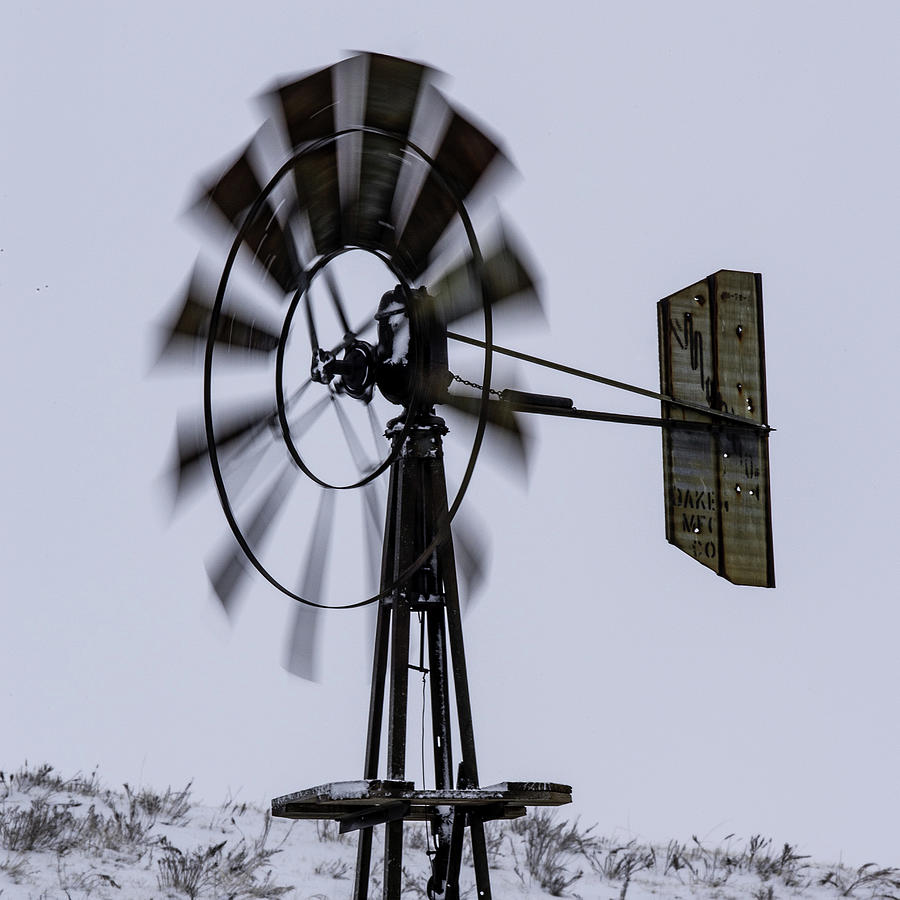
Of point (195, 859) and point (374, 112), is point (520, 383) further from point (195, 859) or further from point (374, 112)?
point (195, 859)

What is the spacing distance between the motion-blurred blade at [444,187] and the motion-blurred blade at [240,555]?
1001 millimetres

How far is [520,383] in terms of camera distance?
6082 millimetres

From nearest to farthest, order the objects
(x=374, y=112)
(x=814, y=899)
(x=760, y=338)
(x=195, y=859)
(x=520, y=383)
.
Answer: (x=374, y=112)
(x=520, y=383)
(x=760, y=338)
(x=195, y=859)
(x=814, y=899)

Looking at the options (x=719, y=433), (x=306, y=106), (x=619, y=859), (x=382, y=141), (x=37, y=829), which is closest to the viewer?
(x=306, y=106)

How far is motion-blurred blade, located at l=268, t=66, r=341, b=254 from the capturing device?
5.08 meters

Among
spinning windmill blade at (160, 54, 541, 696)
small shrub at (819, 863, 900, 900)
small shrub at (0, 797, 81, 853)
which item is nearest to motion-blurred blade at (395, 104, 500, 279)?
spinning windmill blade at (160, 54, 541, 696)

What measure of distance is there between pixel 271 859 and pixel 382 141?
14.7 ft

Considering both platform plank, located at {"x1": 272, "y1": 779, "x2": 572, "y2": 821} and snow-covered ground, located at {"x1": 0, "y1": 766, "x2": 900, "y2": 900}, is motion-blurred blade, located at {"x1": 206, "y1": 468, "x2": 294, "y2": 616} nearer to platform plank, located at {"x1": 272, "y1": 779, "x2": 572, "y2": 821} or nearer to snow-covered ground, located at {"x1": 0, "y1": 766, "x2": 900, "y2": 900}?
platform plank, located at {"x1": 272, "y1": 779, "x2": 572, "y2": 821}

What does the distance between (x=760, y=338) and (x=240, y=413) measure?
2569 millimetres

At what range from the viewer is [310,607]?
221 inches

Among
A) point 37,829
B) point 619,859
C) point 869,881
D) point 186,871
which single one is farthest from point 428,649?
point 869,881

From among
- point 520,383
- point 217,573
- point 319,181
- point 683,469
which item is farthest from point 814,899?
point 319,181

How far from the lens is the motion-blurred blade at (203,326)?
539 centimetres

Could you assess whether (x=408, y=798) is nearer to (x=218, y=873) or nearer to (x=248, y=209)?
(x=248, y=209)
